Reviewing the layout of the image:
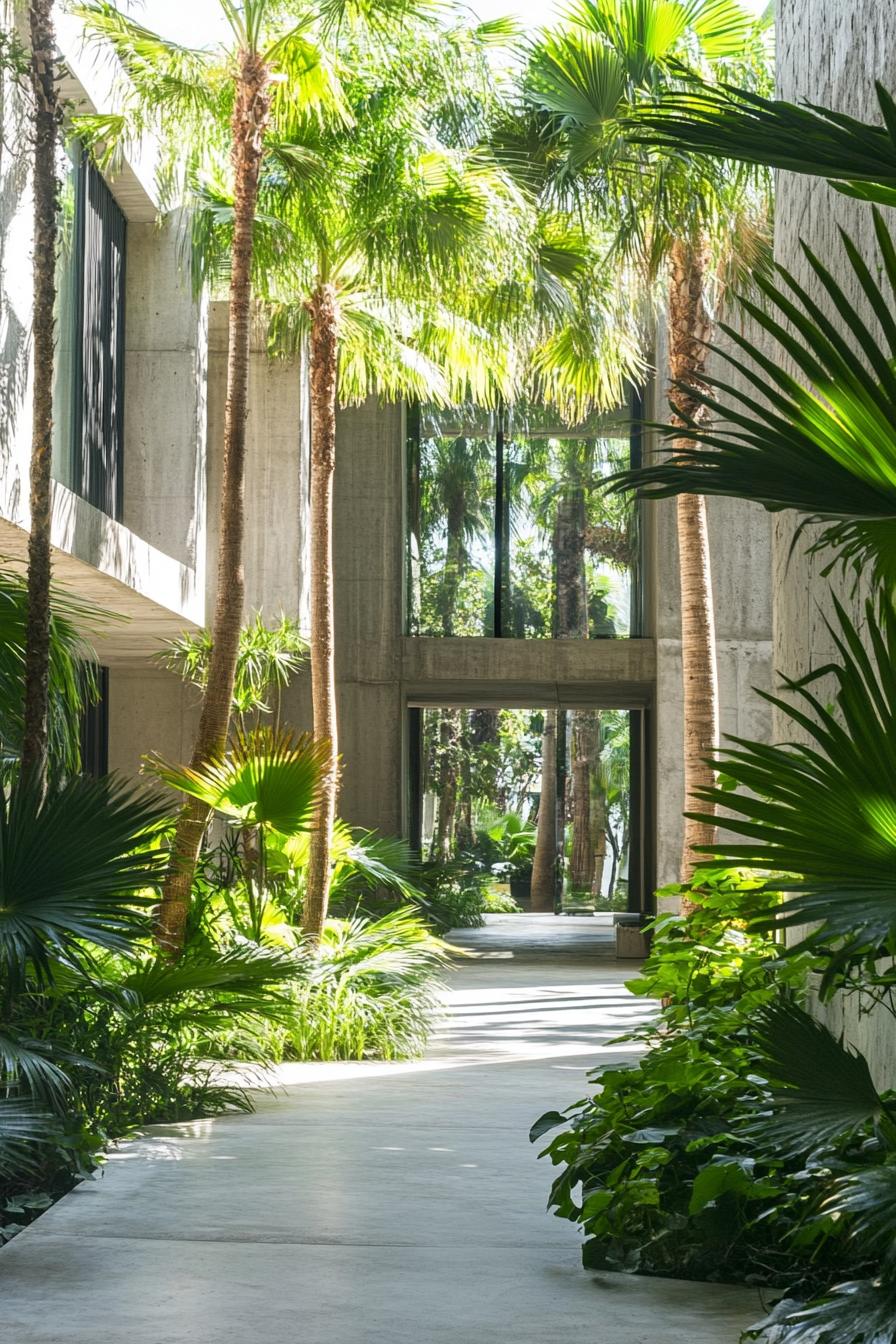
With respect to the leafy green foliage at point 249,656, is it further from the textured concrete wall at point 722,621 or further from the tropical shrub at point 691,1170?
the tropical shrub at point 691,1170

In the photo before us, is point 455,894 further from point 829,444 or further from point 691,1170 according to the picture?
point 829,444

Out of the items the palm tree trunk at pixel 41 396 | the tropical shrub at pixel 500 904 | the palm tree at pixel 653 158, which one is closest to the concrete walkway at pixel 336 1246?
the palm tree trunk at pixel 41 396

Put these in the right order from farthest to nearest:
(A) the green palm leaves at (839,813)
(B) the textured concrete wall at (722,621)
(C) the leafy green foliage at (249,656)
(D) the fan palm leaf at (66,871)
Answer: (B) the textured concrete wall at (722,621), (C) the leafy green foliage at (249,656), (D) the fan palm leaf at (66,871), (A) the green palm leaves at (839,813)

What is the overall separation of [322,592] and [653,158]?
362 centimetres

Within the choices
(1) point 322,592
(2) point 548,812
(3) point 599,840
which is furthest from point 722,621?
(1) point 322,592

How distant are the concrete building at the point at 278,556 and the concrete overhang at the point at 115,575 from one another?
0.04 meters

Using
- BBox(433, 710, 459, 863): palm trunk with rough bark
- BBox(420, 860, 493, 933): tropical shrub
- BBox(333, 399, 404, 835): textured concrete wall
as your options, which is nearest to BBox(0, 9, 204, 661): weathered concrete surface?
BBox(333, 399, 404, 835): textured concrete wall

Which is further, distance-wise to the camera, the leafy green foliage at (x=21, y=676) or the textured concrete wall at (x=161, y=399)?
the textured concrete wall at (x=161, y=399)

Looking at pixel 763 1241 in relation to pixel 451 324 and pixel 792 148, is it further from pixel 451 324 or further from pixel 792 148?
pixel 451 324

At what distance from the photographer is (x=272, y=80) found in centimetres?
889

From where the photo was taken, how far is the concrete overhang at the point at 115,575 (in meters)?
8.83

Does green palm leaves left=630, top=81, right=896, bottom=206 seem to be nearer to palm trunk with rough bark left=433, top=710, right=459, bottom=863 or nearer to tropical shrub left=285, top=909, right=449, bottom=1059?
tropical shrub left=285, top=909, right=449, bottom=1059

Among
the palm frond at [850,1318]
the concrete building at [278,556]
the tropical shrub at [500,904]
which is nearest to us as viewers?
the palm frond at [850,1318]

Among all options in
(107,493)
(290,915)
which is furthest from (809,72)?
(107,493)
